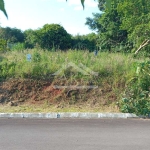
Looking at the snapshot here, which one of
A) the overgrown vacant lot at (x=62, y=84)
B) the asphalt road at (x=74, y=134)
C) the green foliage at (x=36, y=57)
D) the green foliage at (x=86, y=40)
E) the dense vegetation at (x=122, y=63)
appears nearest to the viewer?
the asphalt road at (x=74, y=134)

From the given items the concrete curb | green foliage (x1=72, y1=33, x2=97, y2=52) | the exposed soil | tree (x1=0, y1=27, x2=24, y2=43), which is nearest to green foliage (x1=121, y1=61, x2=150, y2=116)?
the concrete curb

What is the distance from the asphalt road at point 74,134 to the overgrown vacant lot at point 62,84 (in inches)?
48.0

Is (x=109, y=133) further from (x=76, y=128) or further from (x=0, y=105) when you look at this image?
(x=0, y=105)

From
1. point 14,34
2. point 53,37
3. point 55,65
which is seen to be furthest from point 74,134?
point 14,34

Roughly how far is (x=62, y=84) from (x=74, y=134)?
3.96 metres

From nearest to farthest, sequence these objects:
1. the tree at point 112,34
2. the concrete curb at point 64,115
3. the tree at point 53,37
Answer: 1. the concrete curb at point 64,115
2. the tree at point 53,37
3. the tree at point 112,34

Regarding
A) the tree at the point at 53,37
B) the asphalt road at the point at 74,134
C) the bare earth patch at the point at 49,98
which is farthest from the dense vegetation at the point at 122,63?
the tree at the point at 53,37

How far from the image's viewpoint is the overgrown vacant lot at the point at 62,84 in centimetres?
894

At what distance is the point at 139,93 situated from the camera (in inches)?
336

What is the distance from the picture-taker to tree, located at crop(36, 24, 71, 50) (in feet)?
75.0

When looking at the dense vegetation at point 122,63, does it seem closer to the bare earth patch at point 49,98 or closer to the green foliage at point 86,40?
the bare earth patch at point 49,98

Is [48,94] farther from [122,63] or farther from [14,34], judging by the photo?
[14,34]

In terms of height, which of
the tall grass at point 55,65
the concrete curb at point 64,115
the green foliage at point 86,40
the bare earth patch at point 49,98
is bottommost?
the concrete curb at point 64,115

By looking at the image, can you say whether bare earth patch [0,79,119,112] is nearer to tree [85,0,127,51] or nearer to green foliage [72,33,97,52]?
tree [85,0,127,51]
